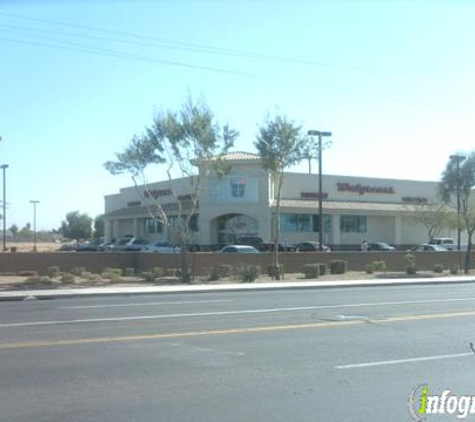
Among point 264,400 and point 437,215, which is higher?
point 437,215

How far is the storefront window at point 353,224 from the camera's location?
63.8 m

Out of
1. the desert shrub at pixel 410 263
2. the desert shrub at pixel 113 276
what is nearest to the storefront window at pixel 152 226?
the desert shrub at pixel 410 263

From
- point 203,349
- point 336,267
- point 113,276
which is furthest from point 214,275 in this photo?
point 203,349

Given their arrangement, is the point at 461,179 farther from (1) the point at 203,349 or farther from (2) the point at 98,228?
(2) the point at 98,228

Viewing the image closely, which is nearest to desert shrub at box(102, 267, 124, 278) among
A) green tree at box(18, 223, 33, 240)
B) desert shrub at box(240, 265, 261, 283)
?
desert shrub at box(240, 265, 261, 283)

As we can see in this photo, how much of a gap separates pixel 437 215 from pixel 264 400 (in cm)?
5438

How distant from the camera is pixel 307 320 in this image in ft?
49.4

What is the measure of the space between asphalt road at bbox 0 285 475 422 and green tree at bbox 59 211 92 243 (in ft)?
396

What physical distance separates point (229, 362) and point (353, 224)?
183 feet

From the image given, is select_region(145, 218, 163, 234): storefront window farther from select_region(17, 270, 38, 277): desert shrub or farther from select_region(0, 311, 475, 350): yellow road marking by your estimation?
select_region(0, 311, 475, 350): yellow road marking

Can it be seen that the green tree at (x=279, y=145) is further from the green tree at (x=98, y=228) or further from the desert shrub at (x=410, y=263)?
the green tree at (x=98, y=228)

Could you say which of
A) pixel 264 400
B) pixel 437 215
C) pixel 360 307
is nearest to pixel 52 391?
pixel 264 400

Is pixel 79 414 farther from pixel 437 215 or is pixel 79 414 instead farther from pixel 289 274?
pixel 437 215

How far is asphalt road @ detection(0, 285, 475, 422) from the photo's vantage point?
735 centimetres
